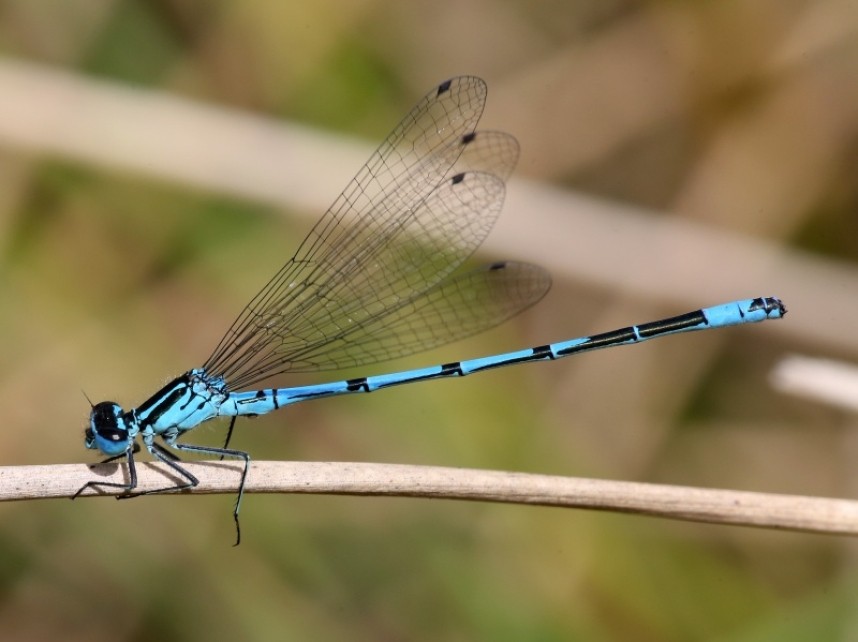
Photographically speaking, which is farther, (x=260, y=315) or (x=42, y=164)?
(x=42, y=164)

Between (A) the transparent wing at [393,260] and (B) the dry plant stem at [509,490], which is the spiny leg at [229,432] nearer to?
(A) the transparent wing at [393,260]

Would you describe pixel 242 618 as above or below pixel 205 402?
below

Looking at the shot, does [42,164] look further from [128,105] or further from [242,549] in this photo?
[242,549]

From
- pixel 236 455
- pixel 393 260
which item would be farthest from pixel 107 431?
pixel 393 260

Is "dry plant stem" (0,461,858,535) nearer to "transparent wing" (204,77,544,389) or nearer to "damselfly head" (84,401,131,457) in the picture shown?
"damselfly head" (84,401,131,457)

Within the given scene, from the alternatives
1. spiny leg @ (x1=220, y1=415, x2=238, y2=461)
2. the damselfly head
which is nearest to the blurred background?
spiny leg @ (x1=220, y1=415, x2=238, y2=461)

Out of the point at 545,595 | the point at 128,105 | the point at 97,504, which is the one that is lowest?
the point at 97,504

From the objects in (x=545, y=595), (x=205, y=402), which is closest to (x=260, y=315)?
(x=205, y=402)

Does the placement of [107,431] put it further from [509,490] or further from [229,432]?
[509,490]
